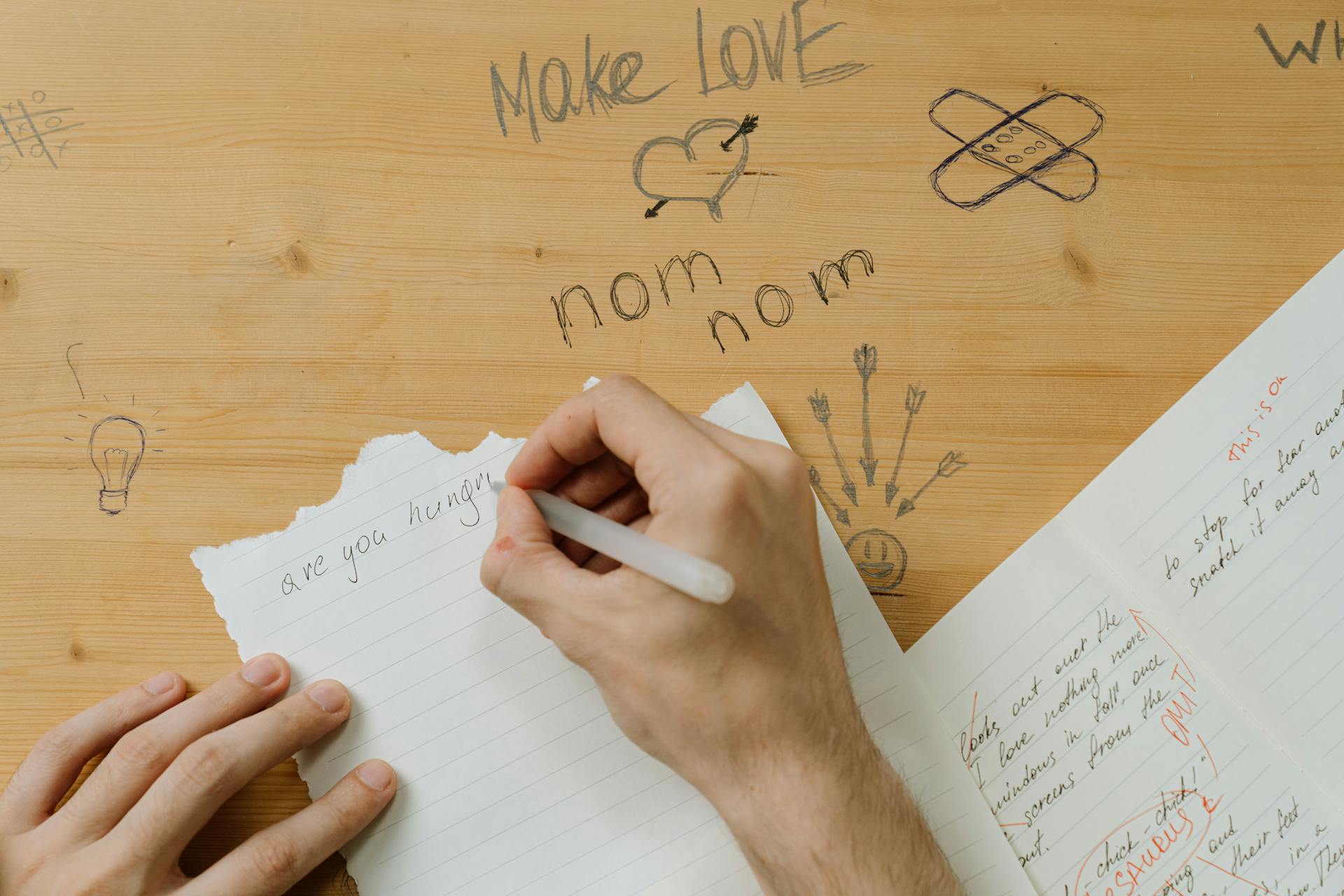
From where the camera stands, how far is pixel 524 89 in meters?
0.69

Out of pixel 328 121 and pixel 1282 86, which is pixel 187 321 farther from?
pixel 1282 86

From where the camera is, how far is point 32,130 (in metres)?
0.69

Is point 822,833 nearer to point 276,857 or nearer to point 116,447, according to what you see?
point 276,857

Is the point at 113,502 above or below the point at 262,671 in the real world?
above

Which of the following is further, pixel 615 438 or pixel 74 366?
pixel 74 366

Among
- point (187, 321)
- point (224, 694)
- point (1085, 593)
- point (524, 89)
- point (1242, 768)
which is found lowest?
point (1242, 768)

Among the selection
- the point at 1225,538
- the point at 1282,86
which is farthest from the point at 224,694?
the point at 1282,86

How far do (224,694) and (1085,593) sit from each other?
600 millimetres

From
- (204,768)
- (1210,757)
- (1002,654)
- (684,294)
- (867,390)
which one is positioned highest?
(684,294)

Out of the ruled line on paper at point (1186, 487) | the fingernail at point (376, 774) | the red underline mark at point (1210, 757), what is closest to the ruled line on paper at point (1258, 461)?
the ruled line on paper at point (1186, 487)

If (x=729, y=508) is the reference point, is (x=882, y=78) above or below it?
above

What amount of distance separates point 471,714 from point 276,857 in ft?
0.48

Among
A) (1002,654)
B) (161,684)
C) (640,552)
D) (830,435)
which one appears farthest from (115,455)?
(1002,654)

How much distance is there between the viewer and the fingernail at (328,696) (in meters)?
0.60
